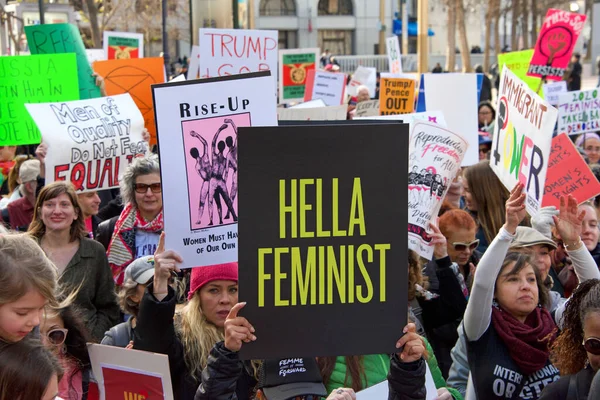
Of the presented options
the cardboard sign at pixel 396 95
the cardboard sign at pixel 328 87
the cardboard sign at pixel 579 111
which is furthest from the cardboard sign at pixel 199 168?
the cardboard sign at pixel 328 87

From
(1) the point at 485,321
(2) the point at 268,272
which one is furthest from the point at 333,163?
(1) the point at 485,321

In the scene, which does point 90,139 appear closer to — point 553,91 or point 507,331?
point 507,331

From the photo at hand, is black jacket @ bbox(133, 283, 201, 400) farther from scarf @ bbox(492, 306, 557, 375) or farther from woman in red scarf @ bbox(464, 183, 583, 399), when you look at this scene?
scarf @ bbox(492, 306, 557, 375)

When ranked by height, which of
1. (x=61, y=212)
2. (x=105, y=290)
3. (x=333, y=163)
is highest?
(x=333, y=163)

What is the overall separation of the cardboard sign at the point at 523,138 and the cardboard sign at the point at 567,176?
1.67ft

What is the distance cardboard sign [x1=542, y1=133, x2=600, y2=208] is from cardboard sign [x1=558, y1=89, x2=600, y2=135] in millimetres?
4407

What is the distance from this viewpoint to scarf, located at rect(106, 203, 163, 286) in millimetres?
5371

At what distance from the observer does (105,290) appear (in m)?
5.04

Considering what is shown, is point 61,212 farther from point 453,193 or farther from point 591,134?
point 591,134

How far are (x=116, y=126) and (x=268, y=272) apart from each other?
4157mm

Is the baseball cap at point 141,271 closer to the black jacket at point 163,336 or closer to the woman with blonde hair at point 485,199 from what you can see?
the black jacket at point 163,336

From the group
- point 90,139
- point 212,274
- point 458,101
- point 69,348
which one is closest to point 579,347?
point 212,274

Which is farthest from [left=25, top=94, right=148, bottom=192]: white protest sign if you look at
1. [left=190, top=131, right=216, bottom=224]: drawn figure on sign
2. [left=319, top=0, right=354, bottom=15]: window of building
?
[left=319, top=0, right=354, bottom=15]: window of building

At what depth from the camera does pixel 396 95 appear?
1127cm
